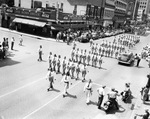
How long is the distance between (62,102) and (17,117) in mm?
3207

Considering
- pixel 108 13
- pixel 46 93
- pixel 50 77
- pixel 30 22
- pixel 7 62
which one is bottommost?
pixel 46 93

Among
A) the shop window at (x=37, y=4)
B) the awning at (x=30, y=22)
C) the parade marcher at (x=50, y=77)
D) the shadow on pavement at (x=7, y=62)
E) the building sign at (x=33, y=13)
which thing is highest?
the shop window at (x=37, y=4)

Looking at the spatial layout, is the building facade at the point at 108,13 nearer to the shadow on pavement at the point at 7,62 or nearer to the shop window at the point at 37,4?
the shop window at the point at 37,4

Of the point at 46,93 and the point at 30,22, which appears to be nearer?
the point at 46,93

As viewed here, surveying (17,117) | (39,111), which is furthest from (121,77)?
(17,117)

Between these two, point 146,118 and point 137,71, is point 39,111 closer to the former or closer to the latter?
point 146,118

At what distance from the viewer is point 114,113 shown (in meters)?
13.1

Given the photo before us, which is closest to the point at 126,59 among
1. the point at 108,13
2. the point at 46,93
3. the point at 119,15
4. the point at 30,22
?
the point at 46,93

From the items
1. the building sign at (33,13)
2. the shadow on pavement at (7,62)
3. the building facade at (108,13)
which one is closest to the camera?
the shadow on pavement at (7,62)

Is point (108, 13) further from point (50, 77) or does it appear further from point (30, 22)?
point (50, 77)

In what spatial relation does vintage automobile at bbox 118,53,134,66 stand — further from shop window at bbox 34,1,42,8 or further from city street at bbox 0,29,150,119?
shop window at bbox 34,1,42,8

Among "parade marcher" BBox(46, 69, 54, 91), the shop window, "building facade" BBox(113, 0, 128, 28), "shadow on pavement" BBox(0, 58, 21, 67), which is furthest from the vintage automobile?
"building facade" BBox(113, 0, 128, 28)

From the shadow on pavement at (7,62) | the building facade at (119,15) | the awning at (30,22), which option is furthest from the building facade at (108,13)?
the shadow on pavement at (7,62)

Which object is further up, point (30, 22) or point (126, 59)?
point (30, 22)
